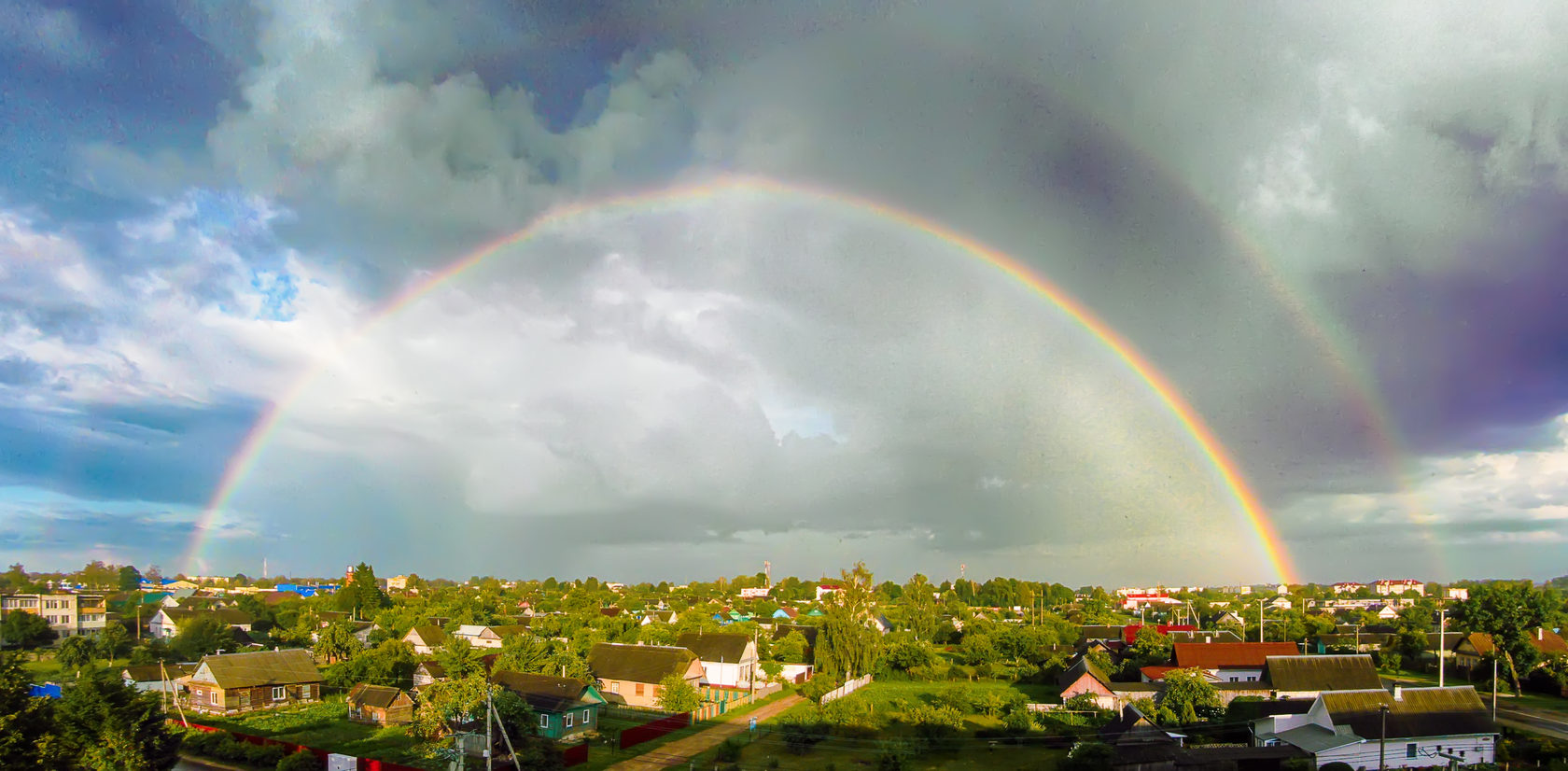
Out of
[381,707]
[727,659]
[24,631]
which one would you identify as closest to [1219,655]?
[727,659]

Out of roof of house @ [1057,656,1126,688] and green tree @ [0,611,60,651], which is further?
green tree @ [0,611,60,651]

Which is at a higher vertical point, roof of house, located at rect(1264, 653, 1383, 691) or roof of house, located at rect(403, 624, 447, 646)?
roof of house, located at rect(1264, 653, 1383, 691)

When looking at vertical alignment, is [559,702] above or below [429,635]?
above

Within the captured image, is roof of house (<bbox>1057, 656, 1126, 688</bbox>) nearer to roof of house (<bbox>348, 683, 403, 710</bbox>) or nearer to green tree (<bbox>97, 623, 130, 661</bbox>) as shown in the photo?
roof of house (<bbox>348, 683, 403, 710</bbox>)

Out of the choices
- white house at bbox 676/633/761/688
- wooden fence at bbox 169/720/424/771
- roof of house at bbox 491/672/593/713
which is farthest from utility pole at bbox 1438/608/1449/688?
wooden fence at bbox 169/720/424/771

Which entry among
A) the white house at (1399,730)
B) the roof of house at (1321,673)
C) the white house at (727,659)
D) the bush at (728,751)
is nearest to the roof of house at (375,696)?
the bush at (728,751)

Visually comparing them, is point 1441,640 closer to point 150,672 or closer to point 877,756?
point 877,756

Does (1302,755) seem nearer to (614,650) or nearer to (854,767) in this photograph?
(854,767)
